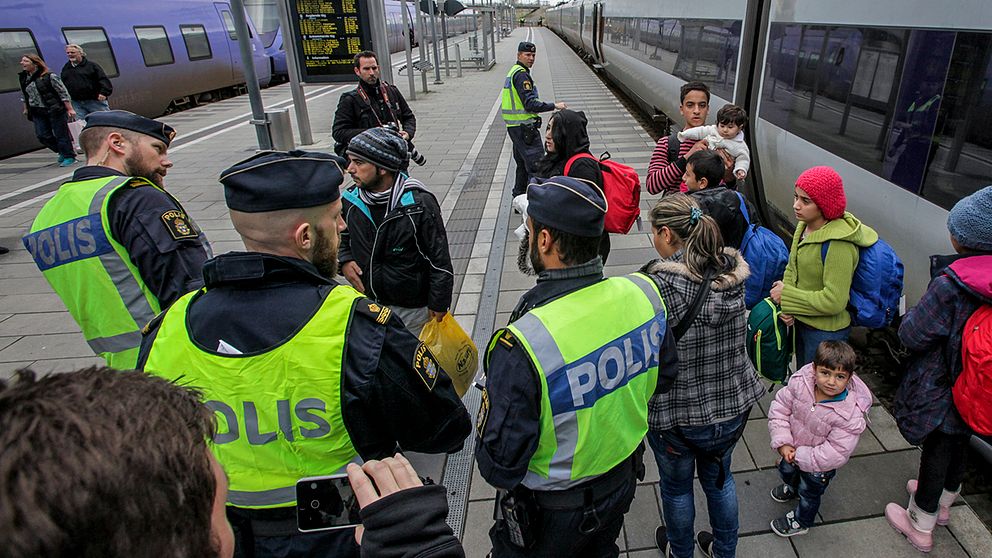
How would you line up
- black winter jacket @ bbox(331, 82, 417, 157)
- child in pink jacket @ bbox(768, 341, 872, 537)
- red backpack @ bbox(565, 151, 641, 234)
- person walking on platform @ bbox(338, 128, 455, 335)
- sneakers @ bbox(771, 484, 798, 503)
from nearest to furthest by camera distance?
child in pink jacket @ bbox(768, 341, 872, 537) → sneakers @ bbox(771, 484, 798, 503) → person walking on platform @ bbox(338, 128, 455, 335) → red backpack @ bbox(565, 151, 641, 234) → black winter jacket @ bbox(331, 82, 417, 157)

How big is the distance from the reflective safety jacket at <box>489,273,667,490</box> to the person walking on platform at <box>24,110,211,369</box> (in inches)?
62.4

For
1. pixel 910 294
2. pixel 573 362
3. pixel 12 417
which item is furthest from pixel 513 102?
pixel 12 417

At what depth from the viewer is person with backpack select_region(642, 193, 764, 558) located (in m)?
2.18

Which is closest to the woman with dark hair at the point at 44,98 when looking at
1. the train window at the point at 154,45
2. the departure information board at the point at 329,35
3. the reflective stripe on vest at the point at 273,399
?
the departure information board at the point at 329,35

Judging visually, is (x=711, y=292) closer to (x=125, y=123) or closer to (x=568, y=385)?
(x=568, y=385)

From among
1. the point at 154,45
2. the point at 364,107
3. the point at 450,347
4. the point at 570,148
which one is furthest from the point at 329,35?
the point at 450,347

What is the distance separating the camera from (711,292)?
217 centimetres

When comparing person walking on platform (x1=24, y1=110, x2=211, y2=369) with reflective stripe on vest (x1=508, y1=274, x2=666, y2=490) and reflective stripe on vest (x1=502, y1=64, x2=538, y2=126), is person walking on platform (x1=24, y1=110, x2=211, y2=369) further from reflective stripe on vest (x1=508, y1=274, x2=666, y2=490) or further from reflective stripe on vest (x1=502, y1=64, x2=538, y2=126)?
reflective stripe on vest (x1=502, y1=64, x2=538, y2=126)

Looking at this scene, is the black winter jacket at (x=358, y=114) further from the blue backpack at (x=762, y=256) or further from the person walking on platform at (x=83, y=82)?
the person walking on platform at (x=83, y=82)

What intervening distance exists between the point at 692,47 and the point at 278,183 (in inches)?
320

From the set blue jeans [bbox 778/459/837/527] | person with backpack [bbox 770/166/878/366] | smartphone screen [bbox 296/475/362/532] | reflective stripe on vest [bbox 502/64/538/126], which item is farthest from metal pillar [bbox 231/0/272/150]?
smartphone screen [bbox 296/475/362/532]

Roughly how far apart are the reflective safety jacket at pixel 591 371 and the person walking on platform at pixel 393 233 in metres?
1.52

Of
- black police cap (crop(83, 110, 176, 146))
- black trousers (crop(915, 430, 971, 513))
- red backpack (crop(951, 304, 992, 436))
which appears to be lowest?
black trousers (crop(915, 430, 971, 513))

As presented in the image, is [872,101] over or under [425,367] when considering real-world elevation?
over
